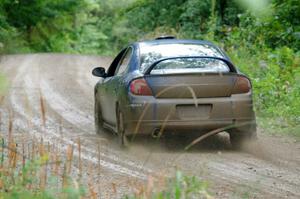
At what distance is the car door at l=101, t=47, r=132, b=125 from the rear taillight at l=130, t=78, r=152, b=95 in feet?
2.43

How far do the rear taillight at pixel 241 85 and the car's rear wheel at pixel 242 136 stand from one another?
0.54 metres

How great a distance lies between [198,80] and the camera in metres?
9.93

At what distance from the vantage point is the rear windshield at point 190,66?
10.0m

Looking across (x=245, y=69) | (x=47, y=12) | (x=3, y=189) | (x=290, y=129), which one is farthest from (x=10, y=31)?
(x=3, y=189)

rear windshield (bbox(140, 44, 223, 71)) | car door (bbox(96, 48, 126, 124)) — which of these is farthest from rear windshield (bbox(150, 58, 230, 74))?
car door (bbox(96, 48, 126, 124))

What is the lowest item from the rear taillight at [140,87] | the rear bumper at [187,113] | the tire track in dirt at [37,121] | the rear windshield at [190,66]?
the tire track in dirt at [37,121]

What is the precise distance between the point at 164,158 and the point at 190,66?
4.18 feet

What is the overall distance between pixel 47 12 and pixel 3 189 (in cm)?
4254

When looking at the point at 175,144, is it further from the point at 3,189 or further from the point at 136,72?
the point at 3,189

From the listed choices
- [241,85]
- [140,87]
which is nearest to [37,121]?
[140,87]

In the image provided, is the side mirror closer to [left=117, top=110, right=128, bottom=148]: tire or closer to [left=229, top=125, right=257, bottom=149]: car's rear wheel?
[left=117, top=110, right=128, bottom=148]: tire

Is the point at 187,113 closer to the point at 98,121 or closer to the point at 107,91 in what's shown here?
the point at 107,91

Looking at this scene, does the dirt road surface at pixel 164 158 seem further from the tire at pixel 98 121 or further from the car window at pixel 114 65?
the car window at pixel 114 65

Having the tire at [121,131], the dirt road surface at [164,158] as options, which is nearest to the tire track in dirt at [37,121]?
the dirt road surface at [164,158]
